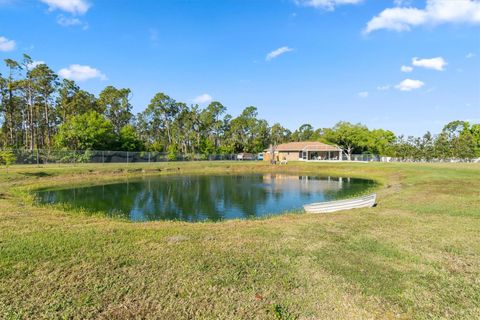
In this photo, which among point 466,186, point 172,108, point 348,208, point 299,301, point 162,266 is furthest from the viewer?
point 172,108

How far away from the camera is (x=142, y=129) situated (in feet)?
279

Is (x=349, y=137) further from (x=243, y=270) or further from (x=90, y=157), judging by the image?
(x=243, y=270)

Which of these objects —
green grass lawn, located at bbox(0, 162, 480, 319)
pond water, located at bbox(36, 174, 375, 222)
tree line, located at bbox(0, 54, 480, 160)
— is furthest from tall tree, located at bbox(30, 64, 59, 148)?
green grass lawn, located at bbox(0, 162, 480, 319)

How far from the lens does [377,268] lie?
5.65m

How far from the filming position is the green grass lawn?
4.28 metres

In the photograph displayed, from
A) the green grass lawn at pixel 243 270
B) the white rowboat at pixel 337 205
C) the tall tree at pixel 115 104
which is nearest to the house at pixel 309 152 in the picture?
the tall tree at pixel 115 104

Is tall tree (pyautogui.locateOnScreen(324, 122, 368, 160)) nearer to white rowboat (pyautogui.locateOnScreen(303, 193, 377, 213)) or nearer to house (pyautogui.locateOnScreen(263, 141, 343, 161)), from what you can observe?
house (pyautogui.locateOnScreen(263, 141, 343, 161))

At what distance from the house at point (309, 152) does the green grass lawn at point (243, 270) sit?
55.5 m

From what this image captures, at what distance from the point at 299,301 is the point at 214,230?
172 inches

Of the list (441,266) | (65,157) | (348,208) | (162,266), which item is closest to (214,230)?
(162,266)

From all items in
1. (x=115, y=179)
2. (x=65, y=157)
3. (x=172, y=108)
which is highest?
(x=172, y=108)

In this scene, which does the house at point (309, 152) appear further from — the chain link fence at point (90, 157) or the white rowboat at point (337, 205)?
the white rowboat at point (337, 205)

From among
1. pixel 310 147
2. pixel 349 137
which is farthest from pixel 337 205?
pixel 349 137

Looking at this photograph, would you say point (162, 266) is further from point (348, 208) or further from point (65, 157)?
point (65, 157)
